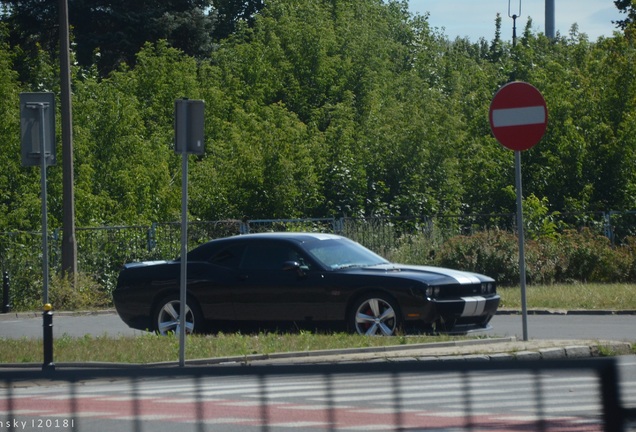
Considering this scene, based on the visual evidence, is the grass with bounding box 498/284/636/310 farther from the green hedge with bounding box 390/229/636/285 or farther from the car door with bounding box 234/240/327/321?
the car door with bounding box 234/240/327/321

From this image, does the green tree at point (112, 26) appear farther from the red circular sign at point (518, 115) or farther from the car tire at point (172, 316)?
the red circular sign at point (518, 115)

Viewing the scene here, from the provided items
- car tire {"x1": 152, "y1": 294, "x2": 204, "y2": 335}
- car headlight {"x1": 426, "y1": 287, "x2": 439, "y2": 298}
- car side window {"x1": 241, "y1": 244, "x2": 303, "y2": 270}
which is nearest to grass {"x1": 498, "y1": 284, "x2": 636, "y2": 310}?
car headlight {"x1": 426, "y1": 287, "x2": 439, "y2": 298}

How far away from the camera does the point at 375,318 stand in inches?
528

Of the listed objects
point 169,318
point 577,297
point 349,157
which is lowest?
point 577,297

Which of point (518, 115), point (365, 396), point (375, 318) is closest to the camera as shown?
point (365, 396)

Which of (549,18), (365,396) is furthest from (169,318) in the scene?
(549,18)

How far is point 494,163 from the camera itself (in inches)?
1272

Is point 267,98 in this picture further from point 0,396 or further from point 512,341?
point 0,396

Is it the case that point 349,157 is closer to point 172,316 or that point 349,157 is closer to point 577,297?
point 577,297

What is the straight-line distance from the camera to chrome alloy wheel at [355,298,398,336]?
1329 centimetres

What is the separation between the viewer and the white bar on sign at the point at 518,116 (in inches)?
500

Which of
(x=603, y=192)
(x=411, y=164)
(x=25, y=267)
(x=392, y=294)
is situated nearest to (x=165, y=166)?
(x=411, y=164)

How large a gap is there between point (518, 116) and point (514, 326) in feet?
14.8

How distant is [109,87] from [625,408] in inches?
1377
